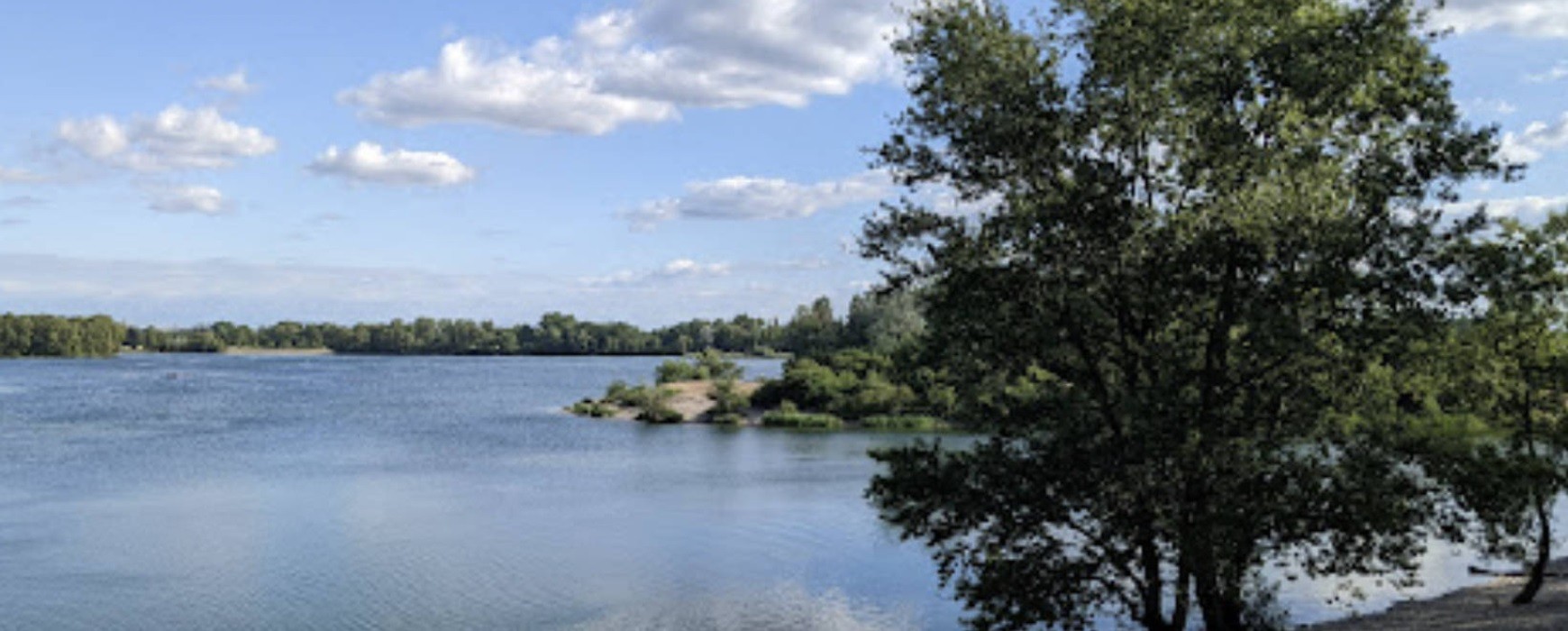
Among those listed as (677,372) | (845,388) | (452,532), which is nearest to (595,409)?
(677,372)

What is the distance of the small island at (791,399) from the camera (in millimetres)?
78938

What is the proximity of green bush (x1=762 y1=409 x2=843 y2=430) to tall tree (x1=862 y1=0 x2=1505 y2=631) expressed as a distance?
196 ft

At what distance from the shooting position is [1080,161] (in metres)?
17.2

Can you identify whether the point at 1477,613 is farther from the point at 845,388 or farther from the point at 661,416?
the point at 661,416

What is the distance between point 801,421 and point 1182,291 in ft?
205

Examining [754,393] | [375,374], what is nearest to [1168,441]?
[754,393]

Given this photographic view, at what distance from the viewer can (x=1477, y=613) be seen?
22.1 m

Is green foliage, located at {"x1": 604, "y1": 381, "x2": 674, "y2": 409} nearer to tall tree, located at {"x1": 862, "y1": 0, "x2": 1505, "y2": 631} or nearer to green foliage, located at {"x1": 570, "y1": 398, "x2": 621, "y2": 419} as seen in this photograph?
green foliage, located at {"x1": 570, "y1": 398, "x2": 621, "y2": 419}

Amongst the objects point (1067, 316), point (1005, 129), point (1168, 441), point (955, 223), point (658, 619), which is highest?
point (1005, 129)

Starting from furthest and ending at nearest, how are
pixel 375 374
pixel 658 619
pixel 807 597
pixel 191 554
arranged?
pixel 375 374 < pixel 191 554 < pixel 807 597 < pixel 658 619

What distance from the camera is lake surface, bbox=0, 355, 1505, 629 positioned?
27812 mm

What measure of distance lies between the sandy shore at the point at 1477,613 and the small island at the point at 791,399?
4776 centimetres

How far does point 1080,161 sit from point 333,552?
86.2ft

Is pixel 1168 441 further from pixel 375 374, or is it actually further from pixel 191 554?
pixel 375 374
